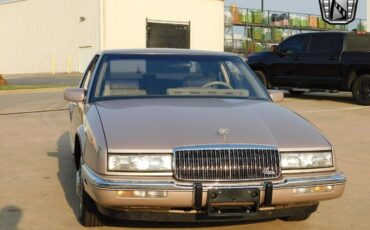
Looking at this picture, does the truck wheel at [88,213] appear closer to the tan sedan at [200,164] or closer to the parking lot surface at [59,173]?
the tan sedan at [200,164]

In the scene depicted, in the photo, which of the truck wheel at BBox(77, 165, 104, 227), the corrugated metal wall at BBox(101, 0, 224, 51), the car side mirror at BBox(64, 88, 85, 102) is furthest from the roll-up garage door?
the truck wheel at BBox(77, 165, 104, 227)

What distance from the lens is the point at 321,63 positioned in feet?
50.4

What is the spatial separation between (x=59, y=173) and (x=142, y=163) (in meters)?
3.04

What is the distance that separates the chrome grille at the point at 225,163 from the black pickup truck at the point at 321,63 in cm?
1101

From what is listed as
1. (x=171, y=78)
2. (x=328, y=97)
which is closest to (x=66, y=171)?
(x=171, y=78)

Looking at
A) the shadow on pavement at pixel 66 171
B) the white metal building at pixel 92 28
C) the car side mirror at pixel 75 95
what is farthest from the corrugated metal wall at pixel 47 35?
the car side mirror at pixel 75 95

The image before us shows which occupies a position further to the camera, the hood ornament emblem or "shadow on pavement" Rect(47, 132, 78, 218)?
"shadow on pavement" Rect(47, 132, 78, 218)

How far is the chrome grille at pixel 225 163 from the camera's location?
165 inches

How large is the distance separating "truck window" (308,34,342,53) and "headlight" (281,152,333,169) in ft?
36.8

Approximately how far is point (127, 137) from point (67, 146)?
4822 mm

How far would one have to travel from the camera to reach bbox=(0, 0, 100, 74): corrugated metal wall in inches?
1572

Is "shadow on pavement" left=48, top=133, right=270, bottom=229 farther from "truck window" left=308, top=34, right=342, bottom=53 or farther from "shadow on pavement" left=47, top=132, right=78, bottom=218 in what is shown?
"truck window" left=308, top=34, right=342, bottom=53

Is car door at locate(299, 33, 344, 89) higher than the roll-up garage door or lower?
lower

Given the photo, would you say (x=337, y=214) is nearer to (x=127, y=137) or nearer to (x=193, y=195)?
(x=193, y=195)
